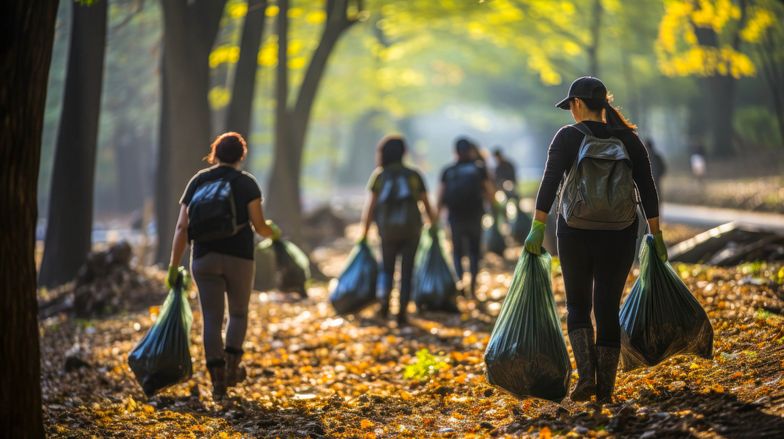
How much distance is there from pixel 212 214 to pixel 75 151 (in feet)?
24.7

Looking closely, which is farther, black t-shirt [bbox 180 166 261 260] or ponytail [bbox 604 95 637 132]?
black t-shirt [bbox 180 166 261 260]

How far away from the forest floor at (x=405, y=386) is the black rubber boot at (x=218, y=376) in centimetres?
10

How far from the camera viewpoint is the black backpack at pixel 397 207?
9195mm

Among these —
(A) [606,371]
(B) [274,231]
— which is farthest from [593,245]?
(B) [274,231]

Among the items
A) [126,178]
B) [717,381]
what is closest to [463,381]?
[717,381]

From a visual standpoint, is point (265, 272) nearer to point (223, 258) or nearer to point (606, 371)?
point (223, 258)

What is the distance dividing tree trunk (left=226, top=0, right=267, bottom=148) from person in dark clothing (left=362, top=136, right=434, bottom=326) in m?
6.06

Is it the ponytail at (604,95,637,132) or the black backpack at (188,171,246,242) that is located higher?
the ponytail at (604,95,637,132)

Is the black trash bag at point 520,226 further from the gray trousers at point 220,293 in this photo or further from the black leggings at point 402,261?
the gray trousers at point 220,293

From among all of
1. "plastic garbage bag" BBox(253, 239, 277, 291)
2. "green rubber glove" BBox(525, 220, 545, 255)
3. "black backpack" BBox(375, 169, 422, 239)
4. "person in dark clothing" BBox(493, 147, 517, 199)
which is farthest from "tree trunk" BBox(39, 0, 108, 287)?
"green rubber glove" BBox(525, 220, 545, 255)

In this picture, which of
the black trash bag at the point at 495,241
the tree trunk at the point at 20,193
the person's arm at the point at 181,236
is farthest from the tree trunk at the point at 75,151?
the tree trunk at the point at 20,193

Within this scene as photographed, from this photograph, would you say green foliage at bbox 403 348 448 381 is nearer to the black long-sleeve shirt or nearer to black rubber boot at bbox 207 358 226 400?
black rubber boot at bbox 207 358 226 400

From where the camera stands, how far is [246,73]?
15.2m

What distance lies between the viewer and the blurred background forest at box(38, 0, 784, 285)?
1301 centimetres
